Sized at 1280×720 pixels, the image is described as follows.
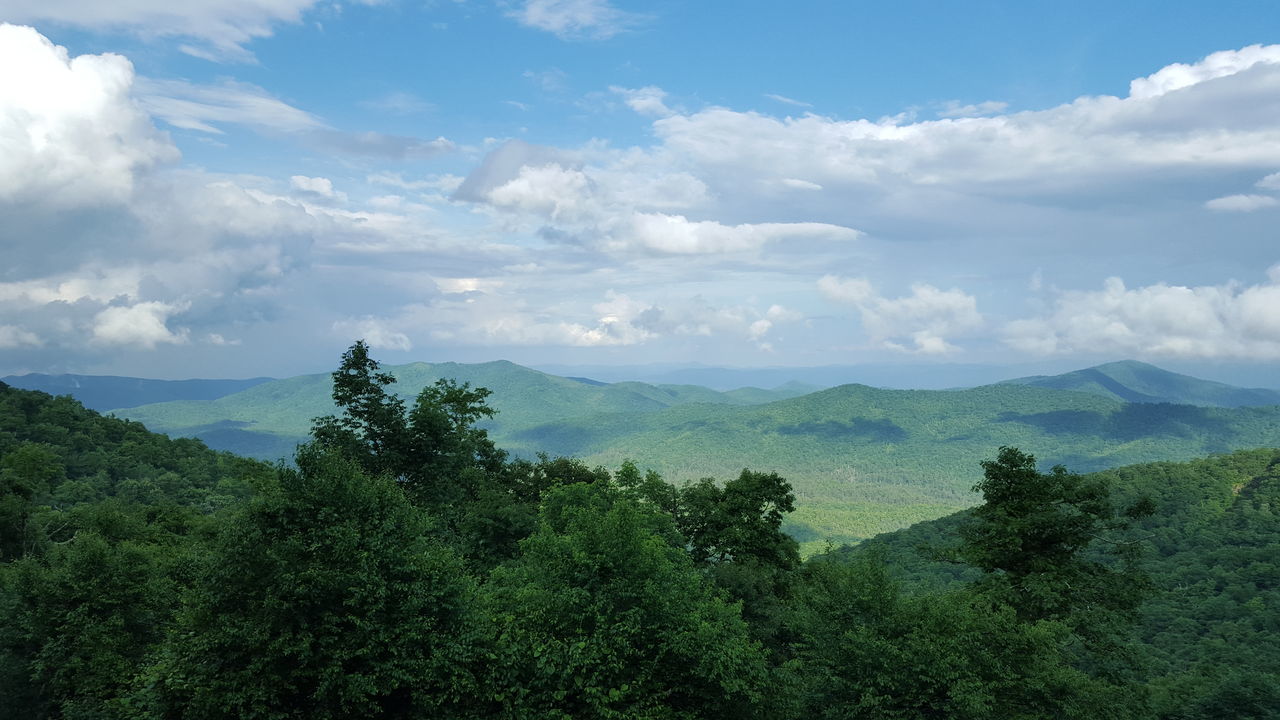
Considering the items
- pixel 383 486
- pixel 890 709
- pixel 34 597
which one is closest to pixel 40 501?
pixel 34 597

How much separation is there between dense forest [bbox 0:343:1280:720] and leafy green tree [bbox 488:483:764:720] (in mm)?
103

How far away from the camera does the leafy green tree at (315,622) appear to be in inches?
803

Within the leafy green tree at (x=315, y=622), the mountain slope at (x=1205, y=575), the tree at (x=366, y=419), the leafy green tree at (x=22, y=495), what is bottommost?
the mountain slope at (x=1205, y=575)

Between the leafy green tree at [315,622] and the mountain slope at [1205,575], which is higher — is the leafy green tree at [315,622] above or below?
above

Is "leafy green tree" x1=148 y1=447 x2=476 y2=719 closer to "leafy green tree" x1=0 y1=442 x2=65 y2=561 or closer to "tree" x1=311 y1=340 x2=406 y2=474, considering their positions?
"tree" x1=311 y1=340 x2=406 y2=474

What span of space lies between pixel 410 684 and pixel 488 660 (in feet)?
8.35

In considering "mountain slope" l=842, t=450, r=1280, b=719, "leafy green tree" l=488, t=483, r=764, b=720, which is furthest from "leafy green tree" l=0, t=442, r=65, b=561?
"mountain slope" l=842, t=450, r=1280, b=719

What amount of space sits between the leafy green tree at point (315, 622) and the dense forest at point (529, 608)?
0.29 ft

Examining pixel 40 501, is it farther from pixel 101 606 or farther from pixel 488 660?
pixel 488 660

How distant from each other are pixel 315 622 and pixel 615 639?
9212 mm

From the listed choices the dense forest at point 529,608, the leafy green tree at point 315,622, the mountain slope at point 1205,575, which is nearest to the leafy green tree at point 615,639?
the dense forest at point 529,608

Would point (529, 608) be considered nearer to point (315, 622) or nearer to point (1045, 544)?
point (315, 622)

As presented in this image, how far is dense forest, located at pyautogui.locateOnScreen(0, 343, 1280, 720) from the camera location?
2136 cm

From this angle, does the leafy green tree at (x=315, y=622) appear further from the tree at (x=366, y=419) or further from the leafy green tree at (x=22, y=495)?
the leafy green tree at (x=22, y=495)
